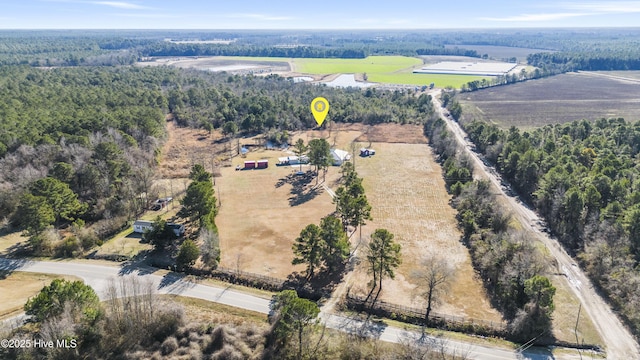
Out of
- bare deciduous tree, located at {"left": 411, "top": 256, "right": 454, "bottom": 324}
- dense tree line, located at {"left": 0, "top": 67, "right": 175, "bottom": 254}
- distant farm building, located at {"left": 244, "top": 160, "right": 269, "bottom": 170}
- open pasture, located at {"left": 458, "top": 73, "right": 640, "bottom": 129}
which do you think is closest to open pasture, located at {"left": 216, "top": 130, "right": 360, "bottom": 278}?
distant farm building, located at {"left": 244, "top": 160, "right": 269, "bottom": 170}

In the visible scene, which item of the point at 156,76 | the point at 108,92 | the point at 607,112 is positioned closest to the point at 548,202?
the point at 607,112

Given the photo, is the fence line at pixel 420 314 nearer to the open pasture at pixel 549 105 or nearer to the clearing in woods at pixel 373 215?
the clearing in woods at pixel 373 215

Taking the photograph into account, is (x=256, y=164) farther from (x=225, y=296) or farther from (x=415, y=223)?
(x=225, y=296)

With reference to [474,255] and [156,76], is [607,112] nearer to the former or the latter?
[474,255]

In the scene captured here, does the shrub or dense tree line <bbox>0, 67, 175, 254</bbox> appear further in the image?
dense tree line <bbox>0, 67, 175, 254</bbox>

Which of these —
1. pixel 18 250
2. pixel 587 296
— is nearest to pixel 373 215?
pixel 587 296

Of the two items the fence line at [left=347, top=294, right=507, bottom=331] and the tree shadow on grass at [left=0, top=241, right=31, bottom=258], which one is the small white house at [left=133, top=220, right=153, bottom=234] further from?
the fence line at [left=347, top=294, right=507, bottom=331]
